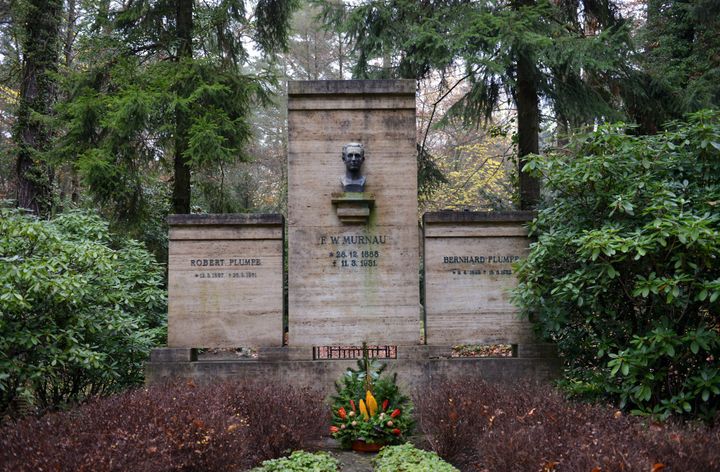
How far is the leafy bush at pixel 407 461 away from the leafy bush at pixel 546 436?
238 millimetres

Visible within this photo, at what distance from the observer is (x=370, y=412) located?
6207 mm

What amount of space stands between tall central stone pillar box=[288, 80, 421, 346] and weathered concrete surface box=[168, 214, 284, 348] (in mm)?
285

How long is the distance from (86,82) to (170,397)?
9.69m

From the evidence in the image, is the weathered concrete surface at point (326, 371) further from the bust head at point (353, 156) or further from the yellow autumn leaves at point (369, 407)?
the bust head at point (353, 156)

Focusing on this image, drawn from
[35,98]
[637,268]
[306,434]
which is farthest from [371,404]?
[35,98]

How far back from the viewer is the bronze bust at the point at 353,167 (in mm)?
8062

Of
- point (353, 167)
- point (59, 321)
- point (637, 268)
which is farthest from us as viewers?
point (353, 167)

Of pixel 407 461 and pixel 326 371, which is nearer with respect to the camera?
pixel 407 461

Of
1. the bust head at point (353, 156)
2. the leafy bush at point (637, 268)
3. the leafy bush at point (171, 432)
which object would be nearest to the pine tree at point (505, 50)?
the bust head at point (353, 156)

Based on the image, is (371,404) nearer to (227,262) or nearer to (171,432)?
(171,432)

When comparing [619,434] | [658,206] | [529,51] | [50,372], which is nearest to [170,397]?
[50,372]

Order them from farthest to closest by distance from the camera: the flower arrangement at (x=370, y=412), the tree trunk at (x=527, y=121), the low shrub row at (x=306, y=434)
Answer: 1. the tree trunk at (x=527, y=121)
2. the flower arrangement at (x=370, y=412)
3. the low shrub row at (x=306, y=434)

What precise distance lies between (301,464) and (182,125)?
8.42 metres

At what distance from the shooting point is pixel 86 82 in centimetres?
1297
